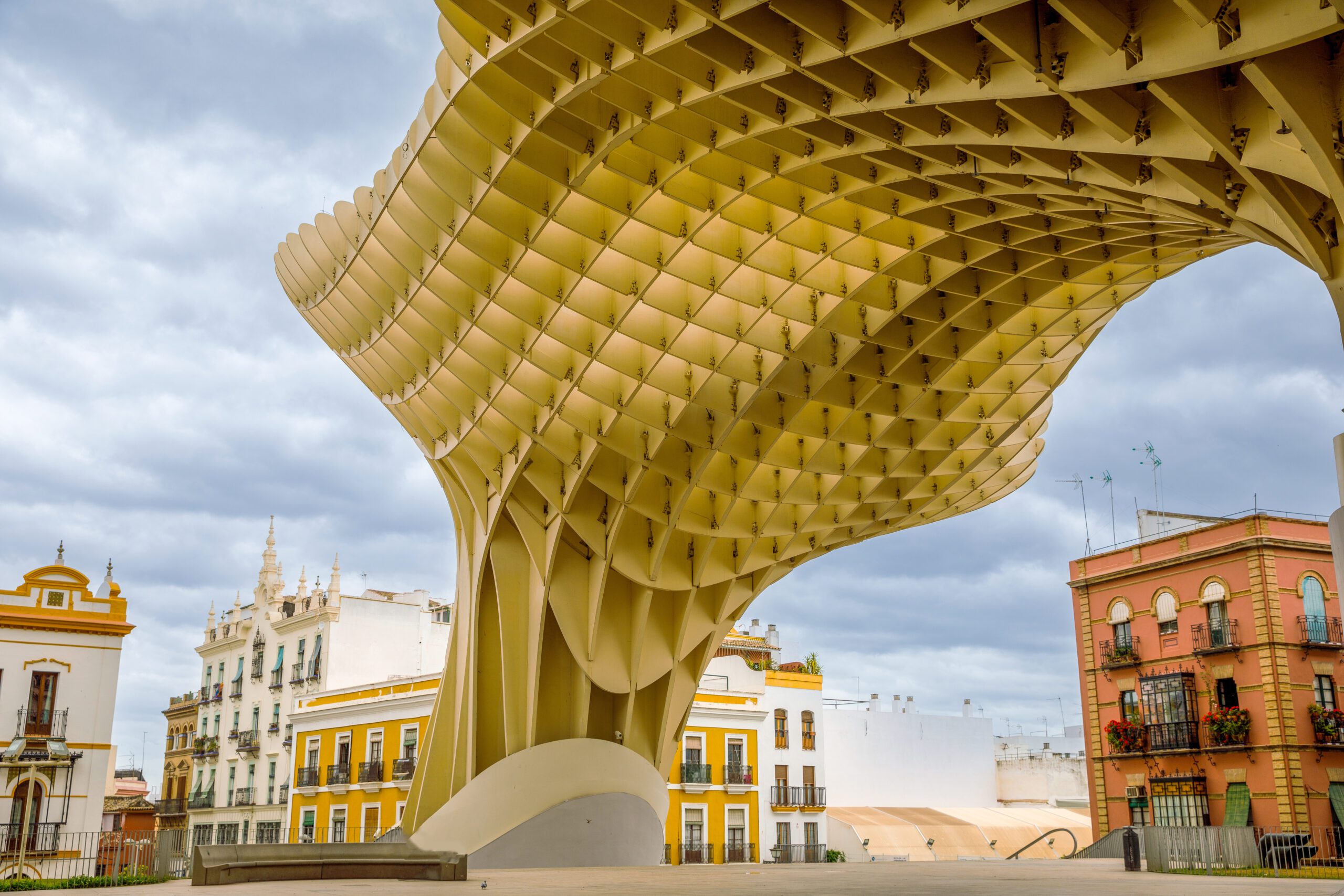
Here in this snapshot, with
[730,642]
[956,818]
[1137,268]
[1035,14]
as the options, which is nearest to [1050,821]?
[956,818]

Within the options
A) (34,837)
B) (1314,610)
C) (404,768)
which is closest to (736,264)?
(1314,610)

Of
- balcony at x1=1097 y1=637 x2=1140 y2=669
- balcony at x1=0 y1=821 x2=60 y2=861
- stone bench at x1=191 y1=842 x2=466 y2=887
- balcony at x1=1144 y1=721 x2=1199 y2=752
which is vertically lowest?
balcony at x1=0 y1=821 x2=60 y2=861

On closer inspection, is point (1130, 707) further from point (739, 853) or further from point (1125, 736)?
point (739, 853)

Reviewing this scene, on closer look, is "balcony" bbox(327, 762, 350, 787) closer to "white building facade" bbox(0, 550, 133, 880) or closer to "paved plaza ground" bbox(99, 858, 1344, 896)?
"white building facade" bbox(0, 550, 133, 880)

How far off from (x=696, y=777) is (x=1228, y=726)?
24156mm

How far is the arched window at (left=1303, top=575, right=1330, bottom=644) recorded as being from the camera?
4309 cm

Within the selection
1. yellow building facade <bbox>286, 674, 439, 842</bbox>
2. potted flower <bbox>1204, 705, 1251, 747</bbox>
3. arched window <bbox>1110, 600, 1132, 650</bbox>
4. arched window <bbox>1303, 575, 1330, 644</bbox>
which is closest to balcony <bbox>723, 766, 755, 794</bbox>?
yellow building facade <bbox>286, 674, 439, 842</bbox>

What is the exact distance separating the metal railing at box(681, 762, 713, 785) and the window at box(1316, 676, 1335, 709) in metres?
26.8

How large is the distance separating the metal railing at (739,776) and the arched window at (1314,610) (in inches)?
1048

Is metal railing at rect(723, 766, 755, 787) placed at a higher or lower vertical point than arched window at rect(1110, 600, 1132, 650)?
lower

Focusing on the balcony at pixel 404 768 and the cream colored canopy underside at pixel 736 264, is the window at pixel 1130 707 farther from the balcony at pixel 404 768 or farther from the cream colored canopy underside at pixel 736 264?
the balcony at pixel 404 768

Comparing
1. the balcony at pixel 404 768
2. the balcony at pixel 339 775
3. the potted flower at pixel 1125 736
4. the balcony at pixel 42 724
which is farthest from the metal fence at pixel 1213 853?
the balcony at pixel 339 775

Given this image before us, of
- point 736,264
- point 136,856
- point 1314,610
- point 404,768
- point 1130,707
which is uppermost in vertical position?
point 736,264

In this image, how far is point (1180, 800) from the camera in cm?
4472
